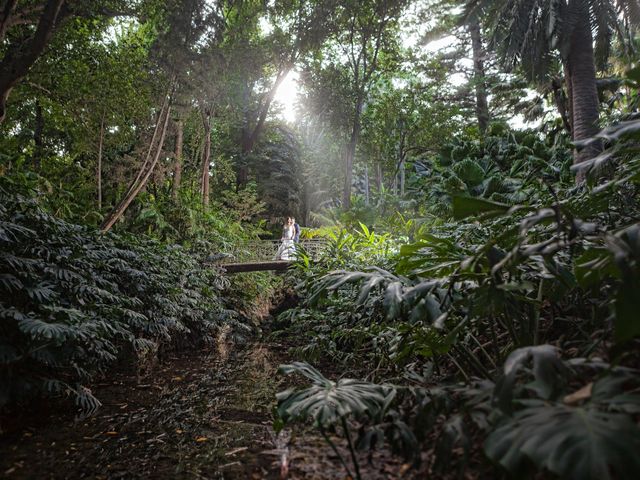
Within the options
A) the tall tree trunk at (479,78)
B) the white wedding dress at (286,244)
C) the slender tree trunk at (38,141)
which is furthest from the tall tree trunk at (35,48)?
the tall tree trunk at (479,78)

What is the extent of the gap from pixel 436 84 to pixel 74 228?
51.3ft

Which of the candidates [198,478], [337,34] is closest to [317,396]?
[198,478]

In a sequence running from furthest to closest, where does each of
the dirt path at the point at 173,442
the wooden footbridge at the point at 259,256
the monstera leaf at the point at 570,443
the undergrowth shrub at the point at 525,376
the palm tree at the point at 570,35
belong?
the palm tree at the point at 570,35, the wooden footbridge at the point at 259,256, the dirt path at the point at 173,442, the undergrowth shrub at the point at 525,376, the monstera leaf at the point at 570,443

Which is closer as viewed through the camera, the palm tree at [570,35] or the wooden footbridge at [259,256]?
the wooden footbridge at [259,256]

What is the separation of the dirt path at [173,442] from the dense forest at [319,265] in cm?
2

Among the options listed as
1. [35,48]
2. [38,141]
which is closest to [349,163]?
[38,141]

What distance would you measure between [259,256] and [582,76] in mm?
9029

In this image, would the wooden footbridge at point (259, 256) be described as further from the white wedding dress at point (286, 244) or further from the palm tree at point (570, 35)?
the palm tree at point (570, 35)

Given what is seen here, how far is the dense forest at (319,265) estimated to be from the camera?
1.31 metres

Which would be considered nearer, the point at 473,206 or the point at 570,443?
the point at 570,443

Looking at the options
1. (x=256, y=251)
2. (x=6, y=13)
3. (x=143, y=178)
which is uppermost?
(x=6, y=13)

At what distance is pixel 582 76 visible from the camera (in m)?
8.15

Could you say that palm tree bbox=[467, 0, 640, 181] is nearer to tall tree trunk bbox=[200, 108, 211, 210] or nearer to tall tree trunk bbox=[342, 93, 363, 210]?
tall tree trunk bbox=[342, 93, 363, 210]

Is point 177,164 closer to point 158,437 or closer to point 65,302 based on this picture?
point 65,302
